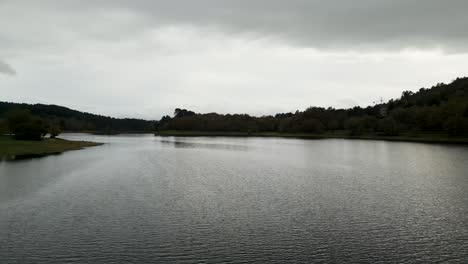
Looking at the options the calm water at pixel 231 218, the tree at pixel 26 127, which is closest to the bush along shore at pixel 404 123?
the calm water at pixel 231 218

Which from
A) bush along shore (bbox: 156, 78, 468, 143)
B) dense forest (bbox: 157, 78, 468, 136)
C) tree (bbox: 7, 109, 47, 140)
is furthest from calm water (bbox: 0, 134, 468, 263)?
dense forest (bbox: 157, 78, 468, 136)

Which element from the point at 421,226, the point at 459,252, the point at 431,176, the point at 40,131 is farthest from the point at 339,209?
the point at 40,131

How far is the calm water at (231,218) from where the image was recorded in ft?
46.3

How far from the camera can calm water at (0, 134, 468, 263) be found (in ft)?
46.3

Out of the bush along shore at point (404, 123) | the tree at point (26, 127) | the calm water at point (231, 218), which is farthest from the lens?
the bush along shore at point (404, 123)

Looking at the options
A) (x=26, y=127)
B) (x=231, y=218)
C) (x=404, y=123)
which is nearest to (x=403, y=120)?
(x=404, y=123)

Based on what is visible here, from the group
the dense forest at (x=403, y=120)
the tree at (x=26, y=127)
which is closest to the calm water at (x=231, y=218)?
the tree at (x=26, y=127)

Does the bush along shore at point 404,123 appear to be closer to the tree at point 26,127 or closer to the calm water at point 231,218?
the calm water at point 231,218

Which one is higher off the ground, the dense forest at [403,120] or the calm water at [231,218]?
the dense forest at [403,120]

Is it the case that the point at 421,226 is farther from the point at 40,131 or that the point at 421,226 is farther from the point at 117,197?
the point at 40,131

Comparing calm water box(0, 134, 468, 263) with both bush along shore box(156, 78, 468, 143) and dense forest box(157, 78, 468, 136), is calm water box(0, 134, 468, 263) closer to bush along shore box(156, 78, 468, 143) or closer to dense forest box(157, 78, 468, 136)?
bush along shore box(156, 78, 468, 143)

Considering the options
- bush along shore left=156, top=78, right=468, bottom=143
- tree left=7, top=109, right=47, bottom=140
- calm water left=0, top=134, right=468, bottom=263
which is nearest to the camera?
calm water left=0, top=134, right=468, bottom=263

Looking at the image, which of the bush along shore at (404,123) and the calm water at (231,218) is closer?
the calm water at (231,218)

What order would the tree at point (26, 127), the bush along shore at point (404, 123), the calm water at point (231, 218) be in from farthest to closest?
the bush along shore at point (404, 123) < the tree at point (26, 127) < the calm water at point (231, 218)
